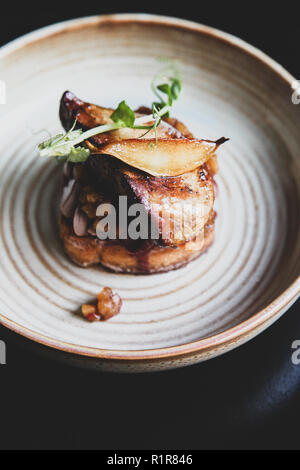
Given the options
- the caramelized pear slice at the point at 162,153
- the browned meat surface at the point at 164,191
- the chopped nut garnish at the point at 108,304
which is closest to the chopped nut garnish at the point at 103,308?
the chopped nut garnish at the point at 108,304

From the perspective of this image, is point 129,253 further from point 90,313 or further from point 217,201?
point 217,201

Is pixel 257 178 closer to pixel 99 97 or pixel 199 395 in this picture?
pixel 99 97

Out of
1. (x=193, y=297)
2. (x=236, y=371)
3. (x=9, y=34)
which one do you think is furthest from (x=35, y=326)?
(x=9, y=34)

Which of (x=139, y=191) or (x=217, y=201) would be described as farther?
(x=217, y=201)

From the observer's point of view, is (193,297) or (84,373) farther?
(193,297)

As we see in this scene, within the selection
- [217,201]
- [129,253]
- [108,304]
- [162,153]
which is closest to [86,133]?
[162,153]

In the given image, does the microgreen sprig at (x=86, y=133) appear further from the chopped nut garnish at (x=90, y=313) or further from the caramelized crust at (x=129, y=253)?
the chopped nut garnish at (x=90, y=313)
